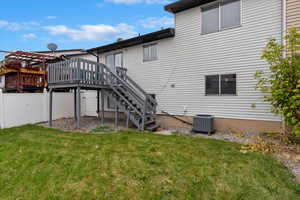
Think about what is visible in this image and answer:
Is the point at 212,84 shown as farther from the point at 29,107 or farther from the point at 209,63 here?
the point at 29,107

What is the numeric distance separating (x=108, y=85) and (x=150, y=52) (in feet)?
9.90

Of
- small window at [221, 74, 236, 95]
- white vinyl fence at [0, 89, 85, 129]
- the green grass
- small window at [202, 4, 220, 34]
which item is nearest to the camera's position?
the green grass

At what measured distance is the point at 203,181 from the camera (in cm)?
319

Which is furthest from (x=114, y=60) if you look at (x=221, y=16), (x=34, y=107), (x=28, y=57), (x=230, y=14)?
(x=230, y=14)

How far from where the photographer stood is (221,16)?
7.12 metres

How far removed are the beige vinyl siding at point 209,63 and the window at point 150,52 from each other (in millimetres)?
247

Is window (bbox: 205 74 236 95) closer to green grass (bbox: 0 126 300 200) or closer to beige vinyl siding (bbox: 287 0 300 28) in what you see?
beige vinyl siding (bbox: 287 0 300 28)

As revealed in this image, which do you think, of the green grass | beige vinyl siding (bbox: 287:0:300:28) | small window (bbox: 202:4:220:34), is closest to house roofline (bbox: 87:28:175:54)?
small window (bbox: 202:4:220:34)

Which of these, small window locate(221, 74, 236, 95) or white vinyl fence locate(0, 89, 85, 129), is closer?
small window locate(221, 74, 236, 95)

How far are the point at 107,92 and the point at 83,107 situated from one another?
5506 mm

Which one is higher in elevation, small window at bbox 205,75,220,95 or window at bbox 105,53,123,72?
window at bbox 105,53,123,72

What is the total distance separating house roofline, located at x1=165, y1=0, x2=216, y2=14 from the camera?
24.4ft

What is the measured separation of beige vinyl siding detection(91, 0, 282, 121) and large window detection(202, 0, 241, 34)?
8.5 inches

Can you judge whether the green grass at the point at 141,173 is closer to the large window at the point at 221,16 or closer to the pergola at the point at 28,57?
the large window at the point at 221,16
